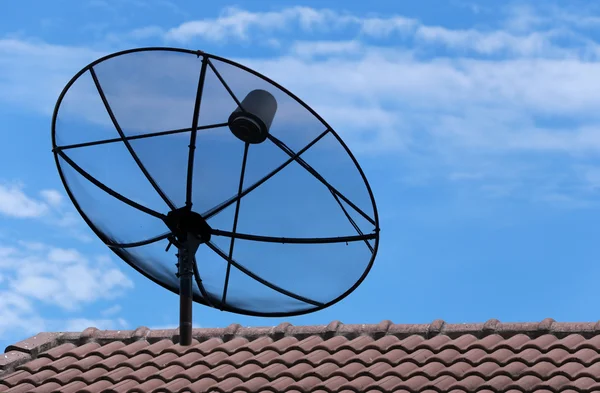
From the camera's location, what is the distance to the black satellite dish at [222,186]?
28.2ft

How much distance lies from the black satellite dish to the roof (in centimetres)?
60

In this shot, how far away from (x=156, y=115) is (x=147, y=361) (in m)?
2.60

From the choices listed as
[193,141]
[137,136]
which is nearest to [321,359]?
[193,141]

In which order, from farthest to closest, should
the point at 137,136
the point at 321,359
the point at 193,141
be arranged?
the point at 321,359 < the point at 137,136 < the point at 193,141

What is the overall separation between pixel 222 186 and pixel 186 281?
924 mm

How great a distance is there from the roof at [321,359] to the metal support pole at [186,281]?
2.00 ft

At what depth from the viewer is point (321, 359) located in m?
9.68

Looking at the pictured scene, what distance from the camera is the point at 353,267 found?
9.17 meters

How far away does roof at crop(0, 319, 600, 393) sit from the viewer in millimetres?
8883

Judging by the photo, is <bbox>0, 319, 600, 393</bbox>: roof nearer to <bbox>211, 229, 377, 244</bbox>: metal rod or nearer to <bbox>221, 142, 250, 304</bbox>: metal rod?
<bbox>221, 142, 250, 304</bbox>: metal rod

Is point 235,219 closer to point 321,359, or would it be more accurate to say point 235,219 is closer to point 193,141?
point 193,141

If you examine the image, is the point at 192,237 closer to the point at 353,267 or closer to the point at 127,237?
the point at 127,237

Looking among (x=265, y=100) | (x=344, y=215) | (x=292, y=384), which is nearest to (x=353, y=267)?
(x=344, y=215)

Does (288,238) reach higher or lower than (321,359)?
higher
